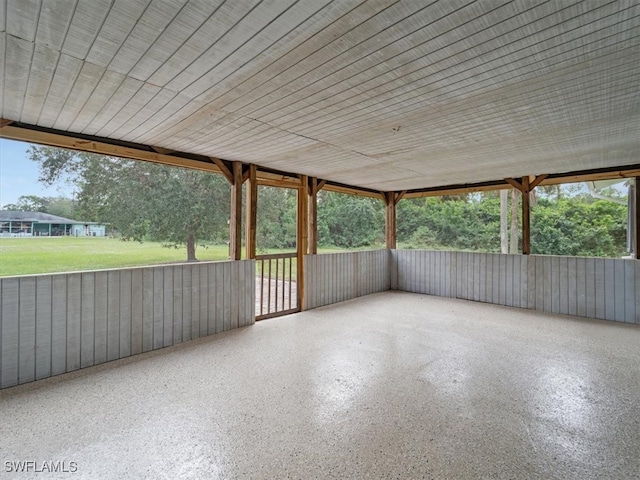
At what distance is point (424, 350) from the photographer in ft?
11.9

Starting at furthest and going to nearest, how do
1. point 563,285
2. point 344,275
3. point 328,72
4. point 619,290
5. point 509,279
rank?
point 344,275 → point 509,279 → point 563,285 → point 619,290 → point 328,72

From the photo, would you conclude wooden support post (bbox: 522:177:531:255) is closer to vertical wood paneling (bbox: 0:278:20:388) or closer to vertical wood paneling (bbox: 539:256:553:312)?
vertical wood paneling (bbox: 539:256:553:312)

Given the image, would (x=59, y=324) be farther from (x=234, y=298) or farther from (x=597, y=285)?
(x=597, y=285)

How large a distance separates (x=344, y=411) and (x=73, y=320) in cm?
279

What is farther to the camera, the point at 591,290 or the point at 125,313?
the point at 591,290

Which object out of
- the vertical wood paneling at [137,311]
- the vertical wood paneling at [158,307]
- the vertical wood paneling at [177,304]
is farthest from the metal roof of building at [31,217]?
the vertical wood paneling at [177,304]

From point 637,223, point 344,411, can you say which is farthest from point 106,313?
point 637,223

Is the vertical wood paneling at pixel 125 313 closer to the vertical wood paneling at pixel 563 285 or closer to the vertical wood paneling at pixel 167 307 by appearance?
the vertical wood paneling at pixel 167 307

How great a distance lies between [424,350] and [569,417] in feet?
4.87

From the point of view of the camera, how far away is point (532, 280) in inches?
219

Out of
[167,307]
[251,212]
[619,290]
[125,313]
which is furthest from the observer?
[619,290]

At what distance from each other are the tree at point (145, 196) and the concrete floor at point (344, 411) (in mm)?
1451

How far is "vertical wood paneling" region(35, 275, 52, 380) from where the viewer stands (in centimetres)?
287

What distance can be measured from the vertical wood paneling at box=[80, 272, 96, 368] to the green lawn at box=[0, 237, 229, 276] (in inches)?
8.6
